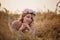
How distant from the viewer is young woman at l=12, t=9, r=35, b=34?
122 centimetres

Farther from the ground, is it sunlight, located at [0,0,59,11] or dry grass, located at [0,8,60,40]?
sunlight, located at [0,0,59,11]

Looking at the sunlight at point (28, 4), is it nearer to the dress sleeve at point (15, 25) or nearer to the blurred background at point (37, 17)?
the blurred background at point (37, 17)

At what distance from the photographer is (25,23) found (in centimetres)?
126

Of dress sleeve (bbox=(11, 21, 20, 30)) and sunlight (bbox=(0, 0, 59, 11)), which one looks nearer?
dress sleeve (bbox=(11, 21, 20, 30))

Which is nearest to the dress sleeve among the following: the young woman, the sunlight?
the young woman

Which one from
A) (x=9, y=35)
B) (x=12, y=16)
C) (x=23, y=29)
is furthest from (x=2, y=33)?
(x=12, y=16)

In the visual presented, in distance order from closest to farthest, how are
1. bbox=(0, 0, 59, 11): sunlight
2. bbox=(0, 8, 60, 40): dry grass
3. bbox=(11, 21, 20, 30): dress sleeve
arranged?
bbox=(0, 8, 60, 40): dry grass → bbox=(11, 21, 20, 30): dress sleeve → bbox=(0, 0, 59, 11): sunlight

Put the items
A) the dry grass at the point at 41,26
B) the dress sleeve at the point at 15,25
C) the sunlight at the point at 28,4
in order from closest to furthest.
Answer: the dry grass at the point at 41,26, the dress sleeve at the point at 15,25, the sunlight at the point at 28,4

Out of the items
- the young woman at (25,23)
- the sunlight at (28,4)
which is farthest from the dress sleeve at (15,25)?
the sunlight at (28,4)

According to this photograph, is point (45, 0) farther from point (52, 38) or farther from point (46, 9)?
point (52, 38)

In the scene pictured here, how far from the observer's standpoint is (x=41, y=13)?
1431 mm

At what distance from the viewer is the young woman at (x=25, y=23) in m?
1.22

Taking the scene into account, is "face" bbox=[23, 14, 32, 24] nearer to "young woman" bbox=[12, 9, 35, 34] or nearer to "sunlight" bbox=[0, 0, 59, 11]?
"young woman" bbox=[12, 9, 35, 34]

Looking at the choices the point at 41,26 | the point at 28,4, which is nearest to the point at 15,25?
the point at 41,26
